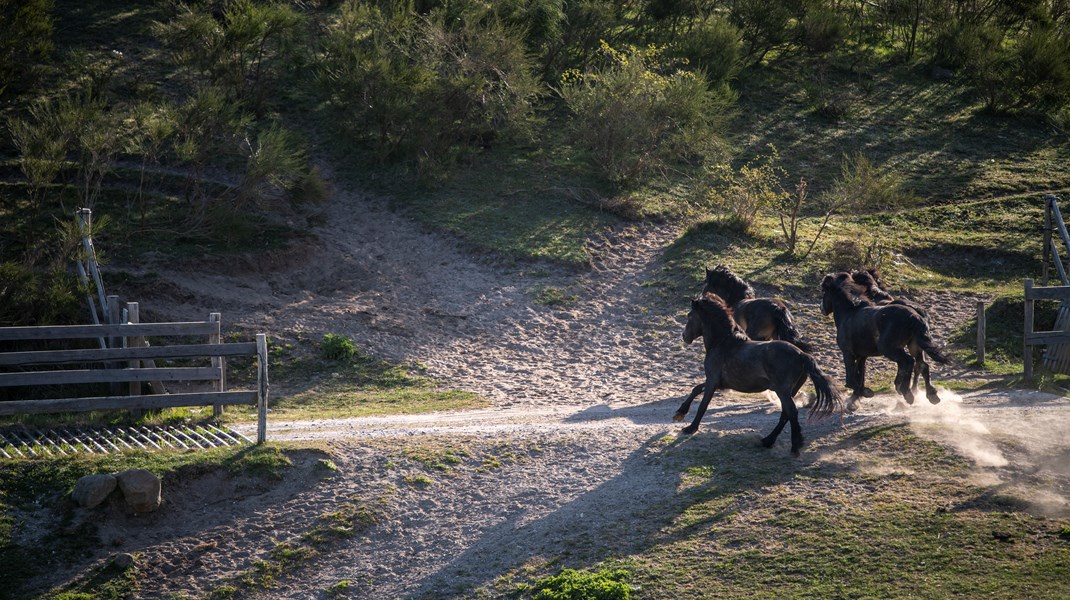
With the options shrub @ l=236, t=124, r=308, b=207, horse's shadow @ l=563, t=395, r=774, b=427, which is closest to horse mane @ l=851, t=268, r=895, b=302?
horse's shadow @ l=563, t=395, r=774, b=427

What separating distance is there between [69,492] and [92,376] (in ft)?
5.91

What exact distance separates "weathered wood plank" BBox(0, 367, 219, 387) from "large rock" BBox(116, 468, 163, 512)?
1.86 metres

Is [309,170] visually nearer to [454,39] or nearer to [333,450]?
[454,39]

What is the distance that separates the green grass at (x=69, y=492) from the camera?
9406 millimetres

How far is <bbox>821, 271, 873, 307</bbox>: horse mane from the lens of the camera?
543 inches

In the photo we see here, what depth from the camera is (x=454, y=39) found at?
2594 cm

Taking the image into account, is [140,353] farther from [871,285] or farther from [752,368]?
[871,285]

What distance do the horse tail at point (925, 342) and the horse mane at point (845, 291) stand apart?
3.37 ft

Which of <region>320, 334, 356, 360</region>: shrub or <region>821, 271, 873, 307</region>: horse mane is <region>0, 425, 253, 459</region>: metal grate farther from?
<region>821, 271, 873, 307</region>: horse mane

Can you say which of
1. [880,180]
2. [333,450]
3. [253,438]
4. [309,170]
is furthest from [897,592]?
[309,170]

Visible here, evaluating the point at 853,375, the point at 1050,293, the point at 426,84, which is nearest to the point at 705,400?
the point at 853,375

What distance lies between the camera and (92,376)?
11.6m

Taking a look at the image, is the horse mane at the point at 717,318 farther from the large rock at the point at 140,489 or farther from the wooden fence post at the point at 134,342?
the wooden fence post at the point at 134,342

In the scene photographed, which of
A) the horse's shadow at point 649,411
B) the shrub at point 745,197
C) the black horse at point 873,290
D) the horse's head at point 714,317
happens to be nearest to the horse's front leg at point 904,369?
the black horse at point 873,290
